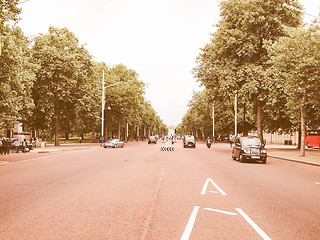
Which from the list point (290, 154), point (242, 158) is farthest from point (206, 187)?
point (290, 154)

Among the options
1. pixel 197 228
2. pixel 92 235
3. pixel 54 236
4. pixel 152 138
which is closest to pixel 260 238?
pixel 197 228

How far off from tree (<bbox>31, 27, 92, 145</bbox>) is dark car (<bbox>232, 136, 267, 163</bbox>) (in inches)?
981

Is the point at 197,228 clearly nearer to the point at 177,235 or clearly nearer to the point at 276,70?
the point at 177,235

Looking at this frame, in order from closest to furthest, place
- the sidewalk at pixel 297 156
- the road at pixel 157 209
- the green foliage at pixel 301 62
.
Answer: the road at pixel 157 209 → the sidewalk at pixel 297 156 → the green foliage at pixel 301 62

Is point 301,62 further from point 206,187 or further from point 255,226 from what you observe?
point 255,226

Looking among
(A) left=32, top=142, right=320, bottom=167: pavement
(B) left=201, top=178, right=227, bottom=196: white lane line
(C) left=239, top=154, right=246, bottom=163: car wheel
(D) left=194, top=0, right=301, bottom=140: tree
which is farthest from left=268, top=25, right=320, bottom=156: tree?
(B) left=201, top=178, right=227, bottom=196: white lane line

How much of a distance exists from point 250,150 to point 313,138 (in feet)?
106

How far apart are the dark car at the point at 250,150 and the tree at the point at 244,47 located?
9310 millimetres

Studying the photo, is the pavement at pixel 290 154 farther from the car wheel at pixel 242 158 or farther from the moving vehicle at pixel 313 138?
the moving vehicle at pixel 313 138

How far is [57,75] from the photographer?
40.2 metres

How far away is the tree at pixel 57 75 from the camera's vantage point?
39438 millimetres

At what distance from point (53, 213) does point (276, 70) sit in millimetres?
25484

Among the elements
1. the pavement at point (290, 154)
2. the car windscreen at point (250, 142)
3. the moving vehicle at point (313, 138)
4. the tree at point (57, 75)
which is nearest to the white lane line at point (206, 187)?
the car windscreen at point (250, 142)

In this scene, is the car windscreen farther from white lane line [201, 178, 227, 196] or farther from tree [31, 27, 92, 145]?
tree [31, 27, 92, 145]
